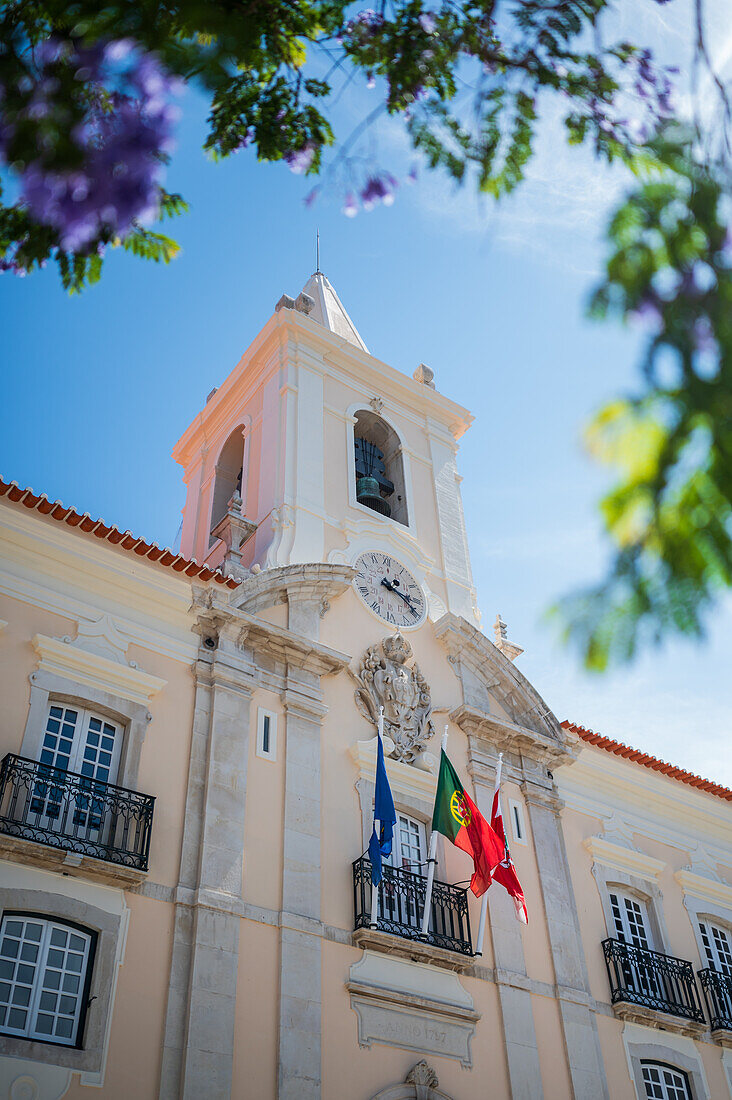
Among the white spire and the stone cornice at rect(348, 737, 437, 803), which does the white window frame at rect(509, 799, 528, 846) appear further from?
the white spire

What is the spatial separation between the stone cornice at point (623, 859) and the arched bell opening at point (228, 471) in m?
7.79

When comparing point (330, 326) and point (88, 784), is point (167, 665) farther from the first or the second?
point (330, 326)

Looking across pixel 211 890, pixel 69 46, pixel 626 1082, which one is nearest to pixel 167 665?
pixel 211 890

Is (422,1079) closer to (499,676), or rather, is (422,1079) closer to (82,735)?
(82,735)

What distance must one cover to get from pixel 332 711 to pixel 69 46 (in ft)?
31.6

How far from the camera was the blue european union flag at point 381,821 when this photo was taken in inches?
428

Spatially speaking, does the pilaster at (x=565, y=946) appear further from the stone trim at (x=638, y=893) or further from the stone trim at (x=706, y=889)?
the stone trim at (x=706, y=889)

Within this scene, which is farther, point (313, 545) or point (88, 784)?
point (313, 545)

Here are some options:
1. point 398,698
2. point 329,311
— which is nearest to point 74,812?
point 398,698

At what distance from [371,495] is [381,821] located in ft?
20.2

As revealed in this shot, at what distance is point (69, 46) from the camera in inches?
151

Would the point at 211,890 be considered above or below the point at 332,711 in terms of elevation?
below

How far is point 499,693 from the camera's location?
48.9 ft

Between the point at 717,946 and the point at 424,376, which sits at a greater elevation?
the point at 424,376
